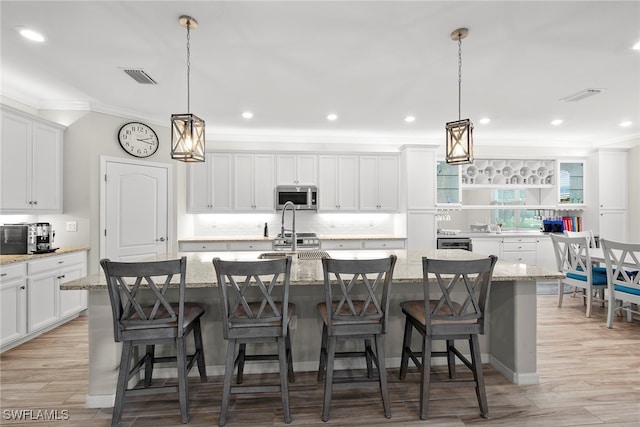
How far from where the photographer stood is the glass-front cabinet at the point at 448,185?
574 cm

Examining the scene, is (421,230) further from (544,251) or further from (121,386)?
(121,386)

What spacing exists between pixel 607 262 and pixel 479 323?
2573 millimetres

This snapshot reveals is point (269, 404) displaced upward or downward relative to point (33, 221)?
downward

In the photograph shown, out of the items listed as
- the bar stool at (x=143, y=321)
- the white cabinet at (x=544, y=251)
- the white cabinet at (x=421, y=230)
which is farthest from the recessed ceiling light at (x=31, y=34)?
the white cabinet at (x=544, y=251)

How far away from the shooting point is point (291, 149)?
5680mm

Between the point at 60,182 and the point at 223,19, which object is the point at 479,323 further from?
the point at 60,182

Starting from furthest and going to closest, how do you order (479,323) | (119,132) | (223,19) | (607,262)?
(119,132) → (607,262) → (223,19) → (479,323)

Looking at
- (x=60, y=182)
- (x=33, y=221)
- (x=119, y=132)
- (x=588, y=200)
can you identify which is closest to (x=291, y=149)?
(x=119, y=132)

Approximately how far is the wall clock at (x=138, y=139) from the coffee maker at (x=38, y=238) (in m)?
1.38

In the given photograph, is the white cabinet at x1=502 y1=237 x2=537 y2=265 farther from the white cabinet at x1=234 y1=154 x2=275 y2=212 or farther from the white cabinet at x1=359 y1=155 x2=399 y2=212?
the white cabinet at x1=234 y1=154 x2=275 y2=212

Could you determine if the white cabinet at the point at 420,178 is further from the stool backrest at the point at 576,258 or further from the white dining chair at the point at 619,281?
the white dining chair at the point at 619,281

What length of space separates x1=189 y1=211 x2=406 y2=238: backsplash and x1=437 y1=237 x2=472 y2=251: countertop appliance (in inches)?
24.7

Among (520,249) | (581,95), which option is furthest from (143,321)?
(520,249)

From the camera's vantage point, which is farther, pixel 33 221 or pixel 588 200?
pixel 588 200
